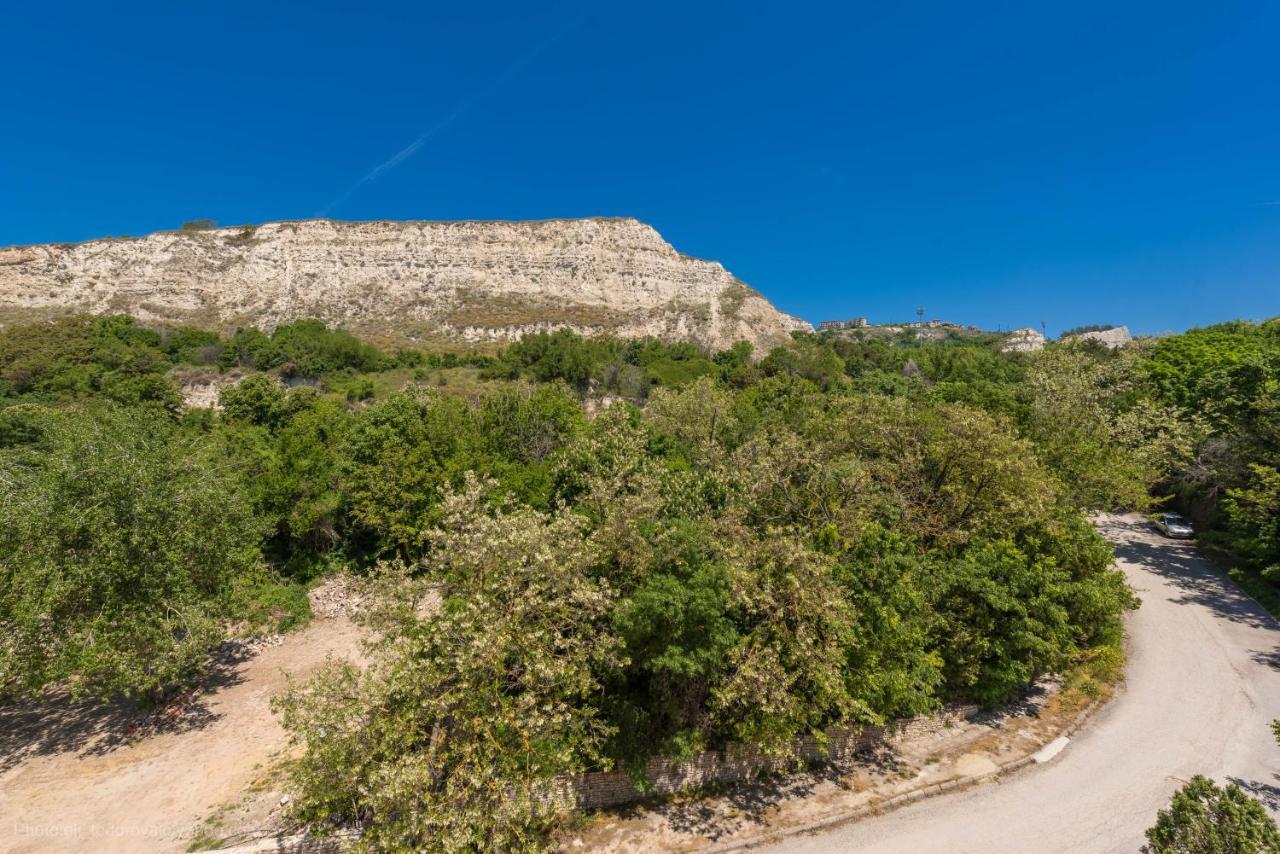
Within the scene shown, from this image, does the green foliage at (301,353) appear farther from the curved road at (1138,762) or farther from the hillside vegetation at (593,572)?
the curved road at (1138,762)

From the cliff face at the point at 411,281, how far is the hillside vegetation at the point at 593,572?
195 ft

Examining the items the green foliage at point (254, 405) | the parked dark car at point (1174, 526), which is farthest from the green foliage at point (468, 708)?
the green foliage at point (254, 405)

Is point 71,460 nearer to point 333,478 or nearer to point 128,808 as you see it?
point 128,808

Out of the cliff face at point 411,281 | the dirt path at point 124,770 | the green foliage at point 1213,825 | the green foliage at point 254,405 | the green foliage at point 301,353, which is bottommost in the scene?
the dirt path at point 124,770

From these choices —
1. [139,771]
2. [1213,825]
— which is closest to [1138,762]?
[1213,825]

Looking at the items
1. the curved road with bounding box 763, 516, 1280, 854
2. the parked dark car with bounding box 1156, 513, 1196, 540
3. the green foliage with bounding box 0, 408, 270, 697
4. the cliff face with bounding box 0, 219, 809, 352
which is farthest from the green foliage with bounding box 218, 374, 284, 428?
the parked dark car with bounding box 1156, 513, 1196, 540

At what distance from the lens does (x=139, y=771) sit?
14.1m

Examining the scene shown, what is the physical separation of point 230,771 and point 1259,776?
2698 centimetres

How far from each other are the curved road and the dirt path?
48.8 feet

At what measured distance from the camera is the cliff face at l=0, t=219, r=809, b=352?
75.4m

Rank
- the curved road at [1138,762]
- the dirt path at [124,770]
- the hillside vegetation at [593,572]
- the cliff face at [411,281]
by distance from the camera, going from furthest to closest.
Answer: the cliff face at [411,281], the dirt path at [124,770], the curved road at [1138,762], the hillside vegetation at [593,572]

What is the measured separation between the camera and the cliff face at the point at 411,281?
75.4 meters

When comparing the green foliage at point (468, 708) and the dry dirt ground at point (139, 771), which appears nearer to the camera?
the green foliage at point (468, 708)

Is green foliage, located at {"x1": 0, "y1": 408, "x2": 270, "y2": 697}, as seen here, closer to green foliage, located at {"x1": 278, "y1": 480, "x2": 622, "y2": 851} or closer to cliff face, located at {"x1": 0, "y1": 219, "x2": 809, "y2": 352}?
green foliage, located at {"x1": 278, "y1": 480, "x2": 622, "y2": 851}
